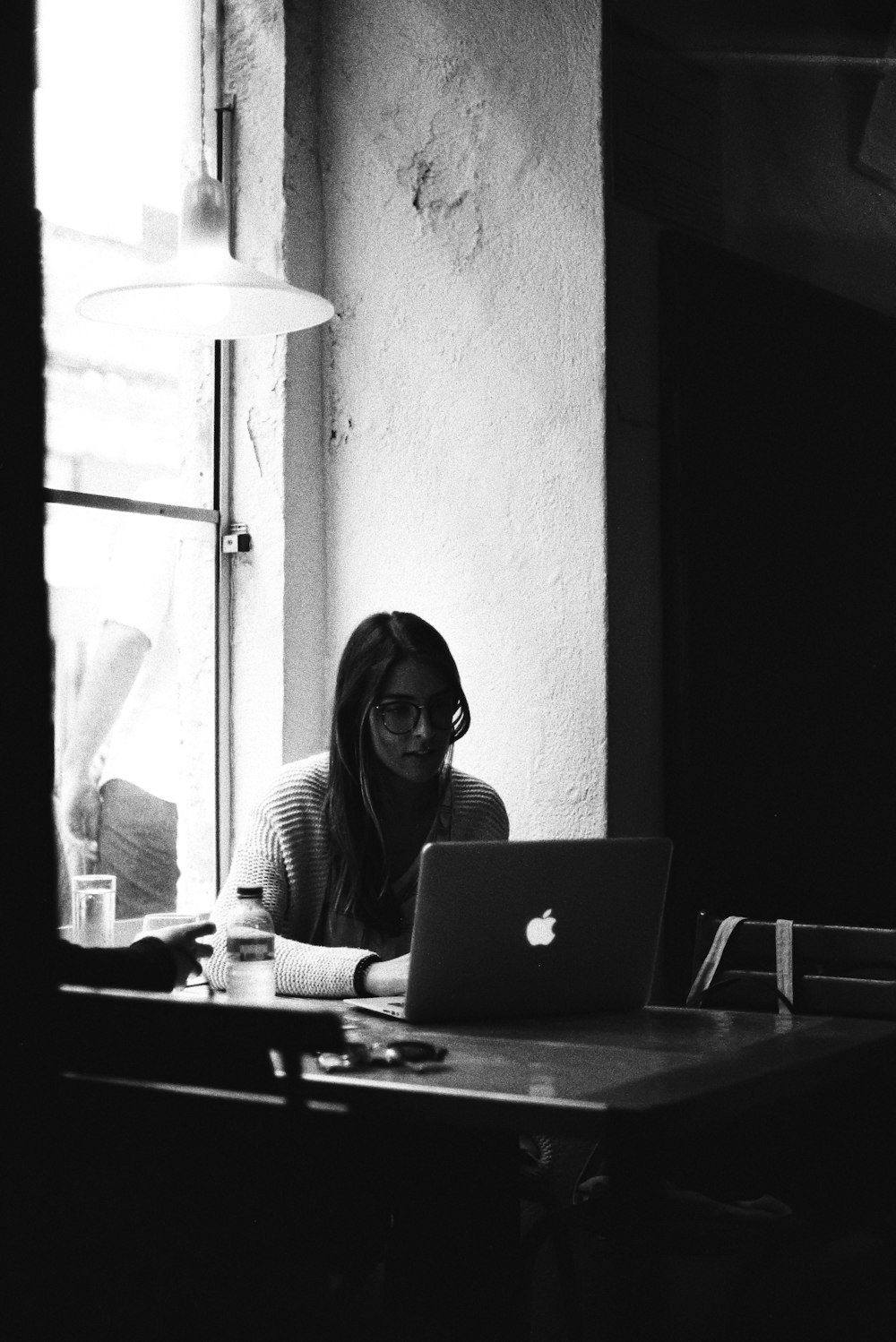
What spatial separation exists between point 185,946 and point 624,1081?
2.15 feet

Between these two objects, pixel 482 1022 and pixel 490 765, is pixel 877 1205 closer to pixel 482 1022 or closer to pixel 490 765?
pixel 482 1022

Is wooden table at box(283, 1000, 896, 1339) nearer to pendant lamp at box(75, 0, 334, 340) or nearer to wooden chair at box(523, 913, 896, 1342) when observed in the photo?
wooden chair at box(523, 913, 896, 1342)

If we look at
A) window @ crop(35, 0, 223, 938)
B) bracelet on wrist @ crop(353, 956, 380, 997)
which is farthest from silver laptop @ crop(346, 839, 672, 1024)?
window @ crop(35, 0, 223, 938)

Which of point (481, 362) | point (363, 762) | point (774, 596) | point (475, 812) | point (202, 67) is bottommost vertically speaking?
point (475, 812)

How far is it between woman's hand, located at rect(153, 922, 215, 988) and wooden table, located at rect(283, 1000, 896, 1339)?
0.80 ft

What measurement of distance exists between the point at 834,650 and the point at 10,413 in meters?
2.73

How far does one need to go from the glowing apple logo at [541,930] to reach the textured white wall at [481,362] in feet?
2.96

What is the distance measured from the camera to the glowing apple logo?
2.25 m

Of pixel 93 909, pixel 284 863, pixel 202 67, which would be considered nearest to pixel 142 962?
pixel 284 863

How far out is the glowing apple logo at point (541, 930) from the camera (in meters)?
2.25

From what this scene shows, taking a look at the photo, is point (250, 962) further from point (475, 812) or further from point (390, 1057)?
point (475, 812)

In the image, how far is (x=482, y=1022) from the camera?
2.29 m

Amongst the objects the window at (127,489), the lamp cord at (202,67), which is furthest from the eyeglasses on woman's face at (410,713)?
the lamp cord at (202,67)

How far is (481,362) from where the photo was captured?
3408 millimetres
